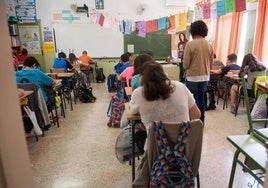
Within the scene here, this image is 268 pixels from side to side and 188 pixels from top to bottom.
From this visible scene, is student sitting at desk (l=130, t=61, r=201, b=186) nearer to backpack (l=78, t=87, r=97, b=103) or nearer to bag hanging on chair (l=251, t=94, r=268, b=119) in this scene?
bag hanging on chair (l=251, t=94, r=268, b=119)

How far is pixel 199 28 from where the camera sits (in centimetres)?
272

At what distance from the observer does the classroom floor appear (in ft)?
6.78

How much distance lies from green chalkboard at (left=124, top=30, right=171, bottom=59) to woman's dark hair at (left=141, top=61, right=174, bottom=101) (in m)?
5.73

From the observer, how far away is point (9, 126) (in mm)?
603

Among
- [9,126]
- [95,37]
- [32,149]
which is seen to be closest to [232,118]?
[32,149]

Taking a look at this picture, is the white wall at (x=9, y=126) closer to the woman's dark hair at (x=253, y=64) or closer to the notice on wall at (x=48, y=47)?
the woman's dark hair at (x=253, y=64)

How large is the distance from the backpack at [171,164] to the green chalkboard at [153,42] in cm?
608

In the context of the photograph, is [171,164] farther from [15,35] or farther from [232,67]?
[15,35]

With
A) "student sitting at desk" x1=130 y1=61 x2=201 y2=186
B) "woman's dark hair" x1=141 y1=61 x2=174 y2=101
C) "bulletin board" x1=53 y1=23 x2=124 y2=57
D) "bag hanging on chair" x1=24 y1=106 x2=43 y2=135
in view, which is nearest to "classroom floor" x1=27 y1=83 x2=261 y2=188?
"bag hanging on chair" x1=24 y1=106 x2=43 y2=135

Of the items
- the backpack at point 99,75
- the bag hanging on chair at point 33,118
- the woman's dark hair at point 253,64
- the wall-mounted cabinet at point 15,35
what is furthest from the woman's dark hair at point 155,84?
the wall-mounted cabinet at point 15,35

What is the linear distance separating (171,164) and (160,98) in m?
0.43

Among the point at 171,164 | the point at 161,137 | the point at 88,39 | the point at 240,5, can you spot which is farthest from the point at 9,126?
the point at 88,39

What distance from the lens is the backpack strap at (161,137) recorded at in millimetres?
1309

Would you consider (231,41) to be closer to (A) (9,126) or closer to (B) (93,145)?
(B) (93,145)
